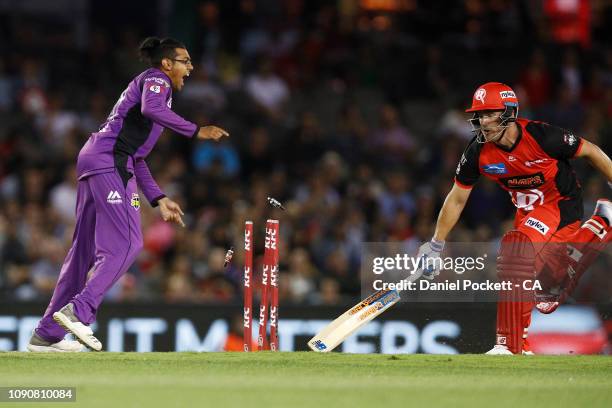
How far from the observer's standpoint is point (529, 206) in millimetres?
9984

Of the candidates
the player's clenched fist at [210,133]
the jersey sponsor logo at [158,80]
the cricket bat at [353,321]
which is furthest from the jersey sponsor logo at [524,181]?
the jersey sponsor logo at [158,80]

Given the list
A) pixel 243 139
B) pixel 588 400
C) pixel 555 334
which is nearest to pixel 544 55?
pixel 243 139

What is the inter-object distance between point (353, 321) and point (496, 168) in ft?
5.08

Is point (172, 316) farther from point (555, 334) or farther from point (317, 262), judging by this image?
point (555, 334)

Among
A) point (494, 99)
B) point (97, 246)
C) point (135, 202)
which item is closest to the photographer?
point (97, 246)

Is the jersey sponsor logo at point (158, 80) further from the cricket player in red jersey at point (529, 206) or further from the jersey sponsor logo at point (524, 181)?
the jersey sponsor logo at point (524, 181)

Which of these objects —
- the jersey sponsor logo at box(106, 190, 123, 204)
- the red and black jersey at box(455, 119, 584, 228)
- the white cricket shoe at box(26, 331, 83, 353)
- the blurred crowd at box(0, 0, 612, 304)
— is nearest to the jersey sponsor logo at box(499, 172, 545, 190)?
the red and black jersey at box(455, 119, 584, 228)

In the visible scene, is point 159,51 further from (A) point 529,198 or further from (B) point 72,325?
(A) point 529,198

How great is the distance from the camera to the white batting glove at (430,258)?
1010cm

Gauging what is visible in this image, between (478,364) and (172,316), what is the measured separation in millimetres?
4584

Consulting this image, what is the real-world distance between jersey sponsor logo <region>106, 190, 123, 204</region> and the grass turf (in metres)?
1.07

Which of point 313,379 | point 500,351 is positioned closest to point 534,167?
point 500,351

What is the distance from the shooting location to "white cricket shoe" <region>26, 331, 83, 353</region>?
9.44 m

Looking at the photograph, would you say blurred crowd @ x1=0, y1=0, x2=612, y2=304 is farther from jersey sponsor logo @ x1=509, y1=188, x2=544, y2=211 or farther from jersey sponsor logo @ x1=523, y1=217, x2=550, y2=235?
jersey sponsor logo @ x1=523, y1=217, x2=550, y2=235
